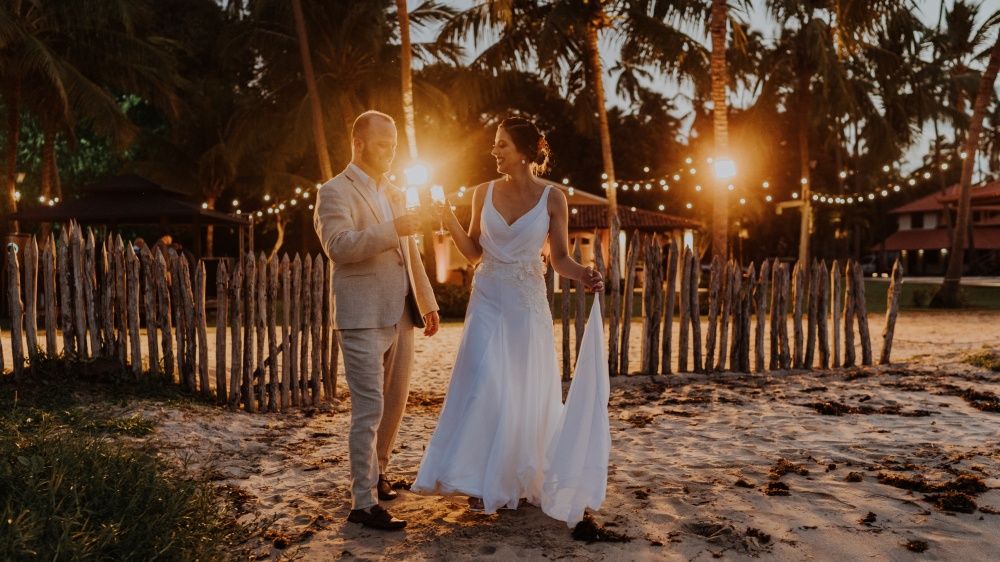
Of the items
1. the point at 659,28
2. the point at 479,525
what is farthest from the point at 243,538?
the point at 659,28

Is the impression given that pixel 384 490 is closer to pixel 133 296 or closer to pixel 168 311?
pixel 168 311

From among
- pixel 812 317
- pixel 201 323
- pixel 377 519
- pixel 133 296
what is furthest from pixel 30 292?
pixel 812 317

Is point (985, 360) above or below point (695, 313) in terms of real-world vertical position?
below

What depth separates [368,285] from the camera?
3.74 meters

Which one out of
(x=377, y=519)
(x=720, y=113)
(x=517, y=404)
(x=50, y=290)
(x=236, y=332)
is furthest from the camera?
(x=720, y=113)

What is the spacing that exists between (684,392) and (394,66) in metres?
18.0

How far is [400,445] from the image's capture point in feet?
18.0

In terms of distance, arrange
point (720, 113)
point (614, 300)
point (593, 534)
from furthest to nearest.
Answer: point (720, 113) < point (614, 300) < point (593, 534)

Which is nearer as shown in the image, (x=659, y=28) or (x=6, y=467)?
(x=6, y=467)

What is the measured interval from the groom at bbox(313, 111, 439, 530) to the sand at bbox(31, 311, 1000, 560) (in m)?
0.34

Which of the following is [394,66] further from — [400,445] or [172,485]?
[172,485]

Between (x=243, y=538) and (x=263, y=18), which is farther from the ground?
(x=263, y=18)

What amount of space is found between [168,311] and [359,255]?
11.9 feet

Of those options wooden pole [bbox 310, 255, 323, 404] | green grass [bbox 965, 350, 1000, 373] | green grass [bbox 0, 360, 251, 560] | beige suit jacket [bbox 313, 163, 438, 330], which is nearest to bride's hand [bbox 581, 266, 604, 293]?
beige suit jacket [bbox 313, 163, 438, 330]
